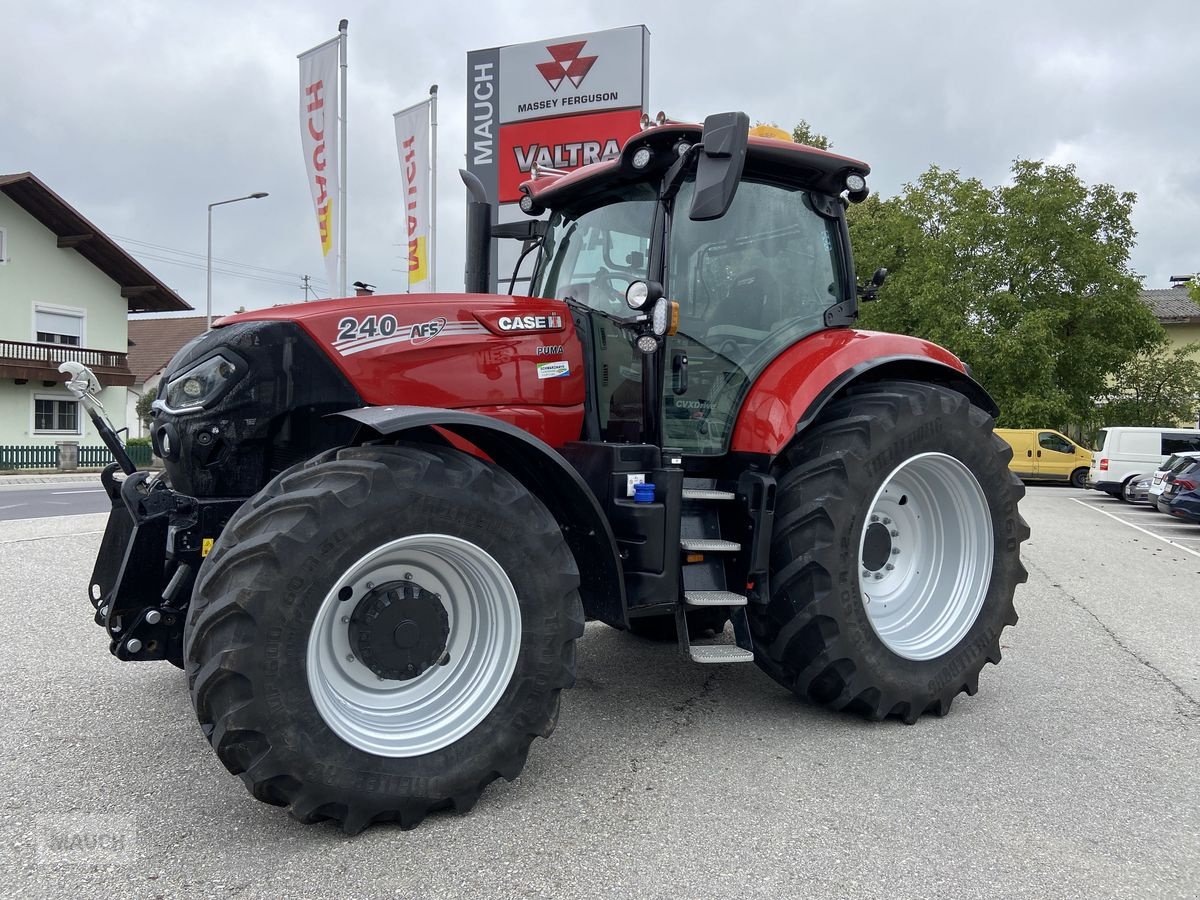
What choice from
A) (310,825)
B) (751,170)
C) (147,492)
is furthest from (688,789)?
(751,170)

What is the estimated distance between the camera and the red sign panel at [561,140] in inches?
479

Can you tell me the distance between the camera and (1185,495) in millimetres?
15055

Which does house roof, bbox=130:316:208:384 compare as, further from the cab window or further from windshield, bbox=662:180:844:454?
windshield, bbox=662:180:844:454

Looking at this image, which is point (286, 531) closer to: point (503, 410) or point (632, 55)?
point (503, 410)

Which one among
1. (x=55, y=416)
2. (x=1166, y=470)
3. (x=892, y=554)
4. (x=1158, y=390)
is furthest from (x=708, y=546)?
(x=1158, y=390)

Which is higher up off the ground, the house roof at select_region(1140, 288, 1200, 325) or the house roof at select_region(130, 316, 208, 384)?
the house roof at select_region(1140, 288, 1200, 325)

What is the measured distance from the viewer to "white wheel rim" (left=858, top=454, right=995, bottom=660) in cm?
440

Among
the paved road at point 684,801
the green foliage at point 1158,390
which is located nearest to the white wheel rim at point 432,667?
the paved road at point 684,801

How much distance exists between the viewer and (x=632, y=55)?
469 inches

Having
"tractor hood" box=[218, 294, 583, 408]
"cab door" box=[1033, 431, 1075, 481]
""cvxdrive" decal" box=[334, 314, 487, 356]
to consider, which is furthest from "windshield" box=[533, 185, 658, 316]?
"cab door" box=[1033, 431, 1075, 481]

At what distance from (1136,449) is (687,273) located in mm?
20790

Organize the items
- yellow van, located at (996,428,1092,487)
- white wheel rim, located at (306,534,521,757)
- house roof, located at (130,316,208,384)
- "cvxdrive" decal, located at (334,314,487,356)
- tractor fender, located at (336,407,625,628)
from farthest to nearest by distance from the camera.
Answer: house roof, located at (130,316,208,384), yellow van, located at (996,428,1092,487), "cvxdrive" decal, located at (334,314,487,356), tractor fender, located at (336,407,625,628), white wheel rim, located at (306,534,521,757)

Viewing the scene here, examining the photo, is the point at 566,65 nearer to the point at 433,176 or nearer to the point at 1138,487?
the point at 433,176

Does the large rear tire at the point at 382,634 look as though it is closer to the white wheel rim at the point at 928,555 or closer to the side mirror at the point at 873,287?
the white wheel rim at the point at 928,555
